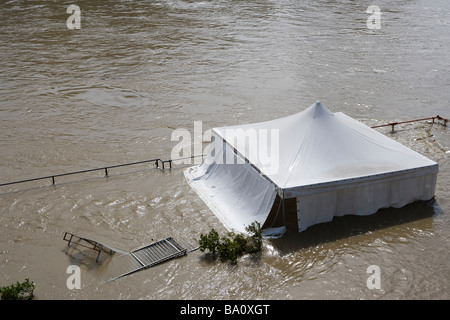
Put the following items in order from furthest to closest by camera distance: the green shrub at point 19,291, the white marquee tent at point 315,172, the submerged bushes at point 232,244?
1. the white marquee tent at point 315,172
2. the submerged bushes at point 232,244
3. the green shrub at point 19,291

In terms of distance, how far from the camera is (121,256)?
476 inches

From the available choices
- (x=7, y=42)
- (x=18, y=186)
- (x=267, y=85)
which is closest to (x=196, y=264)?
(x=18, y=186)

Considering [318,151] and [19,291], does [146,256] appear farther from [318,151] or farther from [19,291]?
[318,151]

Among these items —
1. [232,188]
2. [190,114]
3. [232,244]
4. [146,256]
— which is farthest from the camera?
[190,114]

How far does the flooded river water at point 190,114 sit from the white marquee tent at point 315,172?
1.72ft

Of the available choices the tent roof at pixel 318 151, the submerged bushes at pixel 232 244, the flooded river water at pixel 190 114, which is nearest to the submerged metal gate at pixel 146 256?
the flooded river water at pixel 190 114

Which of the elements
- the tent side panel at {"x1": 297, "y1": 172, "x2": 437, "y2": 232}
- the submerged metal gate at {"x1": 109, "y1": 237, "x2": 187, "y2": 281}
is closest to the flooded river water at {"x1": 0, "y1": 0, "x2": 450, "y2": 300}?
the submerged metal gate at {"x1": 109, "y1": 237, "x2": 187, "y2": 281}

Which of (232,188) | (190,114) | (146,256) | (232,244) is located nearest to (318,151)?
(232,188)

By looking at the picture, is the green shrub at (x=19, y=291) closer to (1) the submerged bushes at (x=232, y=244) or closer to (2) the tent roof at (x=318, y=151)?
(1) the submerged bushes at (x=232, y=244)

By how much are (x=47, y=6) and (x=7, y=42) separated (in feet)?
39.1

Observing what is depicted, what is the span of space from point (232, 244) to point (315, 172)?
2790mm

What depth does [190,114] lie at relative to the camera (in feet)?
72.7

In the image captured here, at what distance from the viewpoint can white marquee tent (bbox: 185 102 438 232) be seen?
12.5 m

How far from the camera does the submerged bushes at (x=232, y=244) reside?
11.9 meters
